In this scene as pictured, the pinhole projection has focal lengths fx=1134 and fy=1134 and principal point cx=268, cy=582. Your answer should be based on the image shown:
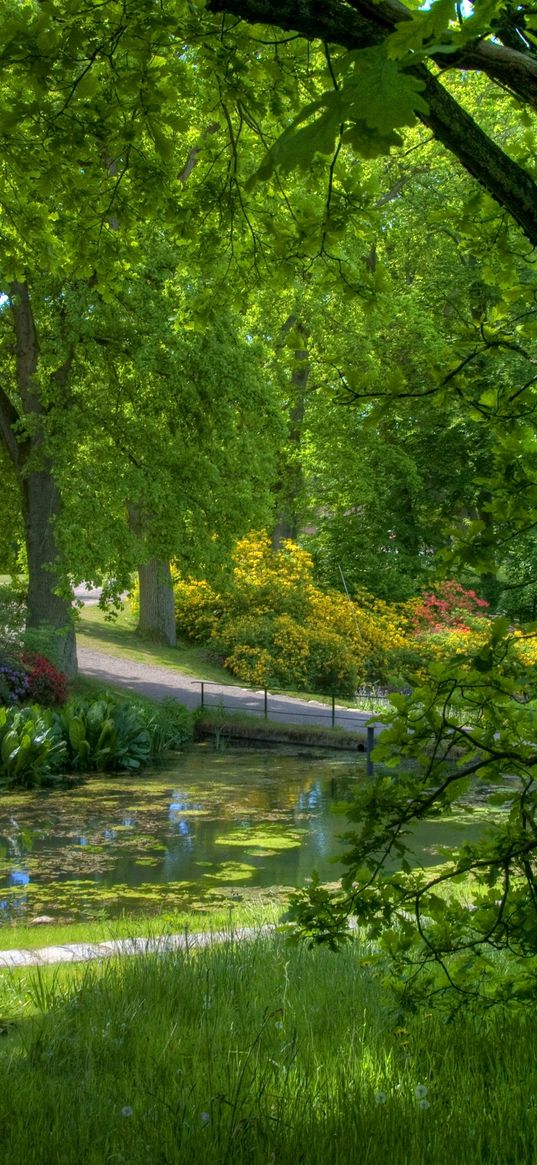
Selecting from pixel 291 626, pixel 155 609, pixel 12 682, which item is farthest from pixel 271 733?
pixel 155 609

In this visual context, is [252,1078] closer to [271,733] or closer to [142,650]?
[271,733]

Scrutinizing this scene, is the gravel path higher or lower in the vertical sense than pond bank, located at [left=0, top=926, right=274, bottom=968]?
higher

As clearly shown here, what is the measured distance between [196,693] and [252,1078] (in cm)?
1902

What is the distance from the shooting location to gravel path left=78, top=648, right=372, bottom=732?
67.2ft

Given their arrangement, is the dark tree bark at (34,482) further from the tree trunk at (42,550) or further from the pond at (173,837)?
the pond at (173,837)

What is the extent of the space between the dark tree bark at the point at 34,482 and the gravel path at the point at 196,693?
109 inches

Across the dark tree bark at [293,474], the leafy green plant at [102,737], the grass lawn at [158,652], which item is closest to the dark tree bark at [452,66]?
the leafy green plant at [102,737]

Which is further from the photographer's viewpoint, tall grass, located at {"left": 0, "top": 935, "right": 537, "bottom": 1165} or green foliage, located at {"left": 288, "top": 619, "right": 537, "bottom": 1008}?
green foliage, located at {"left": 288, "top": 619, "right": 537, "bottom": 1008}

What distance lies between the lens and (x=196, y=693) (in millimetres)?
22172

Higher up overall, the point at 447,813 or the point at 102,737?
the point at 447,813

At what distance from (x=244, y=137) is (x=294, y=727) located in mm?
13841

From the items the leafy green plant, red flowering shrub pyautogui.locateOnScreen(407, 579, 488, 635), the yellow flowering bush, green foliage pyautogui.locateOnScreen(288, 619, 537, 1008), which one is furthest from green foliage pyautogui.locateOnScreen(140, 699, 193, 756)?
green foliage pyautogui.locateOnScreen(288, 619, 537, 1008)

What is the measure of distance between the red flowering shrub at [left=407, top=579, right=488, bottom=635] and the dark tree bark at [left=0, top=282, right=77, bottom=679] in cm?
921

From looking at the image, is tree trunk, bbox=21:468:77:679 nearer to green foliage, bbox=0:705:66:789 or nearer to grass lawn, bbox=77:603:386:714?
green foliage, bbox=0:705:66:789
